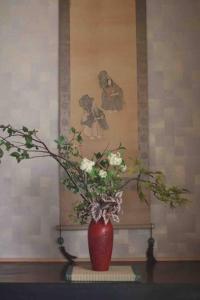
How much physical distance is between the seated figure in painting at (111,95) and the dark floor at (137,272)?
0.95 m

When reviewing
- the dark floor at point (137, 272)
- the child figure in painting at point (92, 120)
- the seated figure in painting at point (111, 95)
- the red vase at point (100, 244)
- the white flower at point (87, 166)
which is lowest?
the dark floor at point (137, 272)

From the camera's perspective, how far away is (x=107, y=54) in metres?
2.75

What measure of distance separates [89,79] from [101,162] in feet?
2.44

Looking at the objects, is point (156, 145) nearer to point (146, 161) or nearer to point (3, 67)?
point (146, 161)

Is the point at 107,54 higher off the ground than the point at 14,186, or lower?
higher

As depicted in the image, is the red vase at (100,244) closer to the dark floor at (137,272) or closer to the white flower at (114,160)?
the dark floor at (137,272)

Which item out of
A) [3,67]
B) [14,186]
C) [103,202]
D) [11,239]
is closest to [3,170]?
[14,186]

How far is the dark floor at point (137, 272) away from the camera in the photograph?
207 centimetres

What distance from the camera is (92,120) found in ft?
8.86

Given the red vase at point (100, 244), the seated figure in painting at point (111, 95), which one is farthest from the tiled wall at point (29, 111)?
the red vase at point (100, 244)

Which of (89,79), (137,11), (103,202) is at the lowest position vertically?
(103,202)

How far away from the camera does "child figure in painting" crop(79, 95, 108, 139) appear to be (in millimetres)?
2695

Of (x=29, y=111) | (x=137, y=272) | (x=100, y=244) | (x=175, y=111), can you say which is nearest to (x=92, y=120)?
(x=29, y=111)

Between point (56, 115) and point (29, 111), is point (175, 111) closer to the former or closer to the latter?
point (56, 115)
